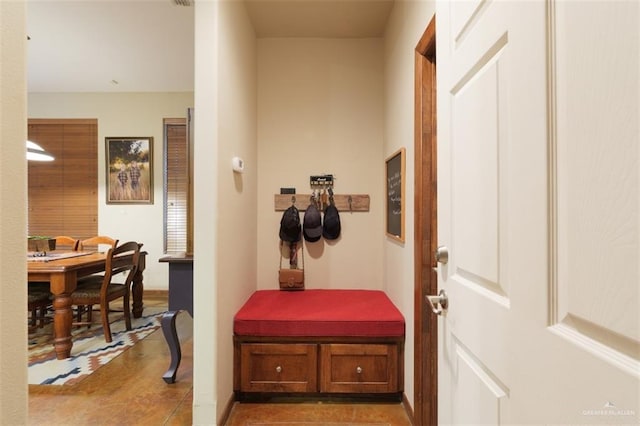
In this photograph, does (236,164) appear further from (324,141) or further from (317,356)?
(317,356)

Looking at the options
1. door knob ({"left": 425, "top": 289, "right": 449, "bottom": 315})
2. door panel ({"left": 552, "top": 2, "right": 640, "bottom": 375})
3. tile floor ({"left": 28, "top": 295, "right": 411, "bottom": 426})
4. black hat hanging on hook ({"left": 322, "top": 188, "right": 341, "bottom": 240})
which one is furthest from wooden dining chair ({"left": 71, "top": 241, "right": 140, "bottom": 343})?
door panel ({"left": 552, "top": 2, "right": 640, "bottom": 375})

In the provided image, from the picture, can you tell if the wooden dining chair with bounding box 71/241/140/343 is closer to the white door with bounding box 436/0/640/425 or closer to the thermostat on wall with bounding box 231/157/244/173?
the thermostat on wall with bounding box 231/157/244/173

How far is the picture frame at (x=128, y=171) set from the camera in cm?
430

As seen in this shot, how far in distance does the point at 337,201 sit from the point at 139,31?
251 centimetres

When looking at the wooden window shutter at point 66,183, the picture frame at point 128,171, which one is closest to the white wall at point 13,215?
the picture frame at point 128,171

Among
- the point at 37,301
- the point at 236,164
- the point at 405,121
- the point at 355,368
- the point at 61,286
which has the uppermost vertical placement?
the point at 405,121

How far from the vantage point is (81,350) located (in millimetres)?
2729

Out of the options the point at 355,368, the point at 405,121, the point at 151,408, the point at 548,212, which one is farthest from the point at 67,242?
the point at 548,212

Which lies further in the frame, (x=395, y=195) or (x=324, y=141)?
(x=324, y=141)

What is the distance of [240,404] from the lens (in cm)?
199

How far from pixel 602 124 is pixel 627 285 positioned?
23cm

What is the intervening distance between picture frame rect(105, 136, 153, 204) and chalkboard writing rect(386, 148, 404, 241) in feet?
11.6

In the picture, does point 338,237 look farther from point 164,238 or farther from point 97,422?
point 164,238

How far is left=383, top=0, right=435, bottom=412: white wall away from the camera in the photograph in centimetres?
178
